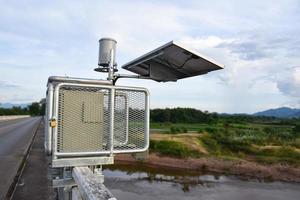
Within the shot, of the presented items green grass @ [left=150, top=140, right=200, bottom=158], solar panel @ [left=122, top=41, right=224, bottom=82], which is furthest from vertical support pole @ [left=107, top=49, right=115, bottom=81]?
green grass @ [left=150, top=140, right=200, bottom=158]

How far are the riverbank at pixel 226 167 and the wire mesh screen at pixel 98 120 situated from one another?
21.8m

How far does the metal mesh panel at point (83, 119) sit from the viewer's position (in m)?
3.06

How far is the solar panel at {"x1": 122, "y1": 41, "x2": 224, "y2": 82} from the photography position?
321 centimetres

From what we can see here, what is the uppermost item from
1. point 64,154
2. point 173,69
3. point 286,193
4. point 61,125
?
point 173,69

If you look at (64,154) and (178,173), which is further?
(178,173)

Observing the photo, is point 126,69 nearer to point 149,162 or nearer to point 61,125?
point 61,125

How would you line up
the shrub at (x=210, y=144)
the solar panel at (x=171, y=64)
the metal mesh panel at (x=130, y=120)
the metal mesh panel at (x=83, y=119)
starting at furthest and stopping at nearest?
1. the shrub at (x=210, y=144)
2. the metal mesh panel at (x=130, y=120)
3. the solar panel at (x=171, y=64)
4. the metal mesh panel at (x=83, y=119)

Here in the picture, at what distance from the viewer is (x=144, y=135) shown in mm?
3469

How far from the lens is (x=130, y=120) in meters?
3.51

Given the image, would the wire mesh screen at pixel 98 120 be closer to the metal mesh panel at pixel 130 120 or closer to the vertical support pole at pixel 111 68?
the metal mesh panel at pixel 130 120

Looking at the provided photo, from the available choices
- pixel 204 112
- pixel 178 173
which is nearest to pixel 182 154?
pixel 178 173

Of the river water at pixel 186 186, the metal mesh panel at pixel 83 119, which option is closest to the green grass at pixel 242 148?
the river water at pixel 186 186

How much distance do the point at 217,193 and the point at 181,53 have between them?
55.2 feet

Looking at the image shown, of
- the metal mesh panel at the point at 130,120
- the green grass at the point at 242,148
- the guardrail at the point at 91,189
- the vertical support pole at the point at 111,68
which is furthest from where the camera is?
the green grass at the point at 242,148
